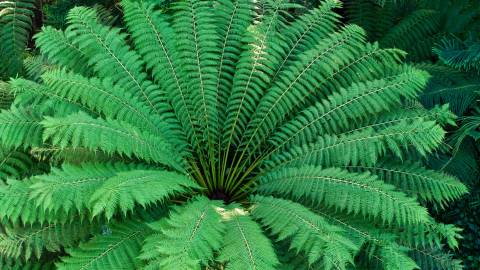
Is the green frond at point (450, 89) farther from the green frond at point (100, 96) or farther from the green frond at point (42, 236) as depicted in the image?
the green frond at point (42, 236)

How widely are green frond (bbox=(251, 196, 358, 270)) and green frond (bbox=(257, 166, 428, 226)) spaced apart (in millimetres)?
191

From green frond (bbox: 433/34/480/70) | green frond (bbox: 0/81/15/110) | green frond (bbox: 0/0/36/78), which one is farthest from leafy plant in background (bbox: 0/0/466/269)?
green frond (bbox: 0/0/36/78)

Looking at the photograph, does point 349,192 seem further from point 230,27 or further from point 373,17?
point 373,17

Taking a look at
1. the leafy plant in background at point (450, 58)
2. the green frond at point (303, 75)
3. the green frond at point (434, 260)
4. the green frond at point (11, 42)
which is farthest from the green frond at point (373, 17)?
the green frond at point (11, 42)

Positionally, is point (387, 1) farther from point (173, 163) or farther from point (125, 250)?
point (125, 250)

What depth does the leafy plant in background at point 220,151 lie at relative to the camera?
2.91 meters

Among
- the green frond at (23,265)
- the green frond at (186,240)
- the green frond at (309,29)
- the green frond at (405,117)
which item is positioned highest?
the green frond at (309,29)

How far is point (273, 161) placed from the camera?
3938 millimetres

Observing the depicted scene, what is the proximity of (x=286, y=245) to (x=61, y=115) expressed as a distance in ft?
5.97

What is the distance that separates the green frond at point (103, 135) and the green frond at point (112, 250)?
1.58ft

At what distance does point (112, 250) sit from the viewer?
9.81 feet

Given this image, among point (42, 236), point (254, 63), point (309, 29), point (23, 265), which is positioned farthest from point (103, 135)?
point (309, 29)

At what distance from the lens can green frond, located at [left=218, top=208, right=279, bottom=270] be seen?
8.95ft

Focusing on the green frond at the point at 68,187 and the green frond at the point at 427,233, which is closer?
the green frond at the point at 68,187
